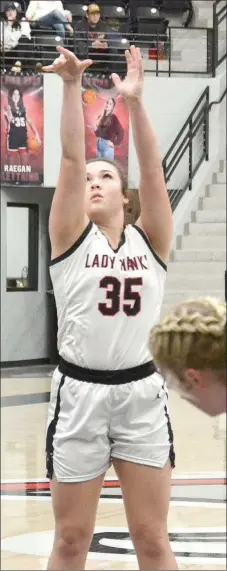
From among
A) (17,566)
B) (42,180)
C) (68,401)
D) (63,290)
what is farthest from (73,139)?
(42,180)

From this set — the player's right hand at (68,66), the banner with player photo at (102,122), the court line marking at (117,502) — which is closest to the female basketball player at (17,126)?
the banner with player photo at (102,122)

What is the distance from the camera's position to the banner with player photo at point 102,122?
16.1 metres

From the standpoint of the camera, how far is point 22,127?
16.0 m

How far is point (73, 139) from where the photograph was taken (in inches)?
153

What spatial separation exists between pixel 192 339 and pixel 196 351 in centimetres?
3

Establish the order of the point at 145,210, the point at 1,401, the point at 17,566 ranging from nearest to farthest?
the point at 145,210
the point at 17,566
the point at 1,401

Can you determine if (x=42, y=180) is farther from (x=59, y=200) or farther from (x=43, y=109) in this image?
(x=59, y=200)

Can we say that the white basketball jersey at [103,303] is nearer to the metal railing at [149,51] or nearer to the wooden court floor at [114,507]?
the wooden court floor at [114,507]

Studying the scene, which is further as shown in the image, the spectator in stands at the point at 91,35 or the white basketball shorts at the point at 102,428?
the spectator in stands at the point at 91,35

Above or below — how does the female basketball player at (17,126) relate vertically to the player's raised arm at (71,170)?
above

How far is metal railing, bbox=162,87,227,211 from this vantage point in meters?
16.1

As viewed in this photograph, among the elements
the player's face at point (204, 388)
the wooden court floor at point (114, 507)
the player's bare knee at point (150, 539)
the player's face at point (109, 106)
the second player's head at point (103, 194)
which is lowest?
the wooden court floor at point (114, 507)

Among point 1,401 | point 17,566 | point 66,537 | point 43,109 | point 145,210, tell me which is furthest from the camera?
point 43,109

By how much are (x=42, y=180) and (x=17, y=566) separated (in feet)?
36.6
